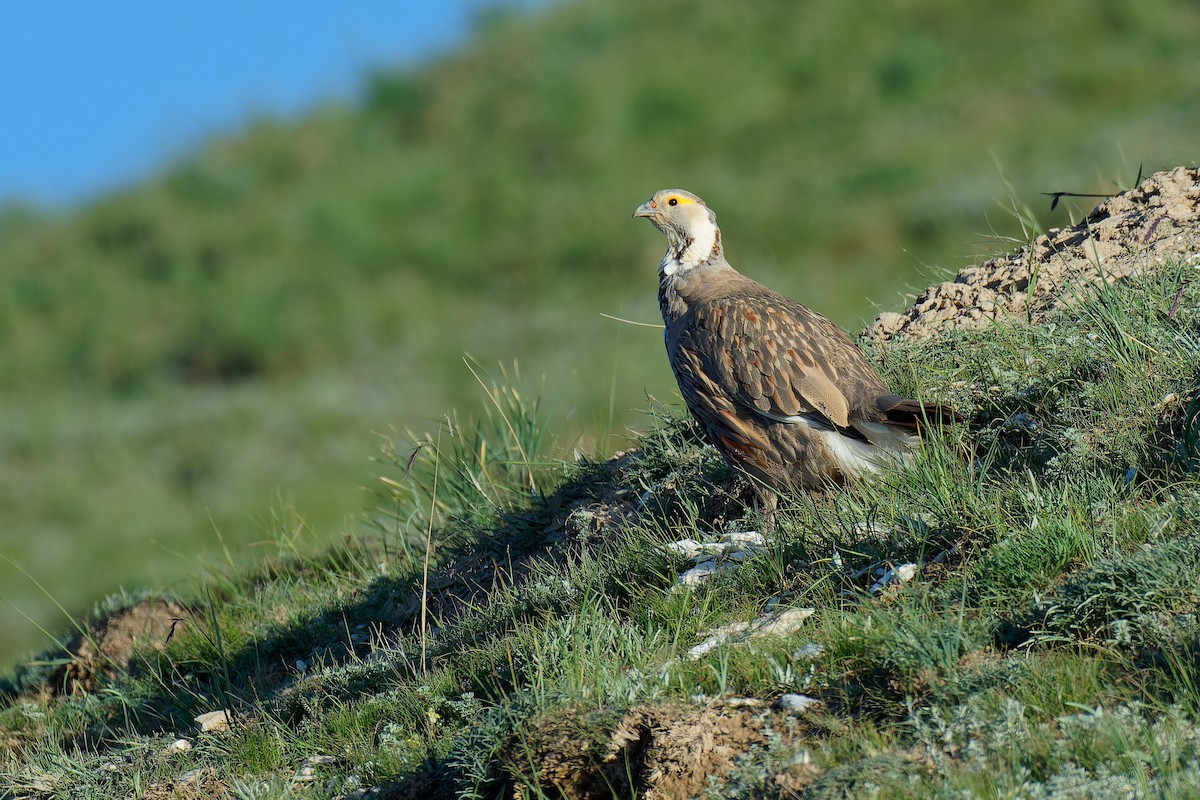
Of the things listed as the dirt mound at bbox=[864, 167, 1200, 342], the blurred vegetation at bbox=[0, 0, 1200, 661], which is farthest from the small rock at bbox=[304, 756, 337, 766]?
the blurred vegetation at bbox=[0, 0, 1200, 661]

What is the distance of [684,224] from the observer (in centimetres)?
728

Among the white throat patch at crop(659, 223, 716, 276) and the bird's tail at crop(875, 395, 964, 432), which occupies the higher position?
the white throat patch at crop(659, 223, 716, 276)

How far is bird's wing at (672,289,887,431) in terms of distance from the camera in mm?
6047

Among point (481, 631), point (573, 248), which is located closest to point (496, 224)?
point (573, 248)

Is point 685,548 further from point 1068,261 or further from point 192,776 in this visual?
point 1068,261

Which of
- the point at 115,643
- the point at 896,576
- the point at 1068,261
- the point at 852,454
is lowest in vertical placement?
the point at 115,643

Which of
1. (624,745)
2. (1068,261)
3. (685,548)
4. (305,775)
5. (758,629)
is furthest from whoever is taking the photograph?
(1068,261)

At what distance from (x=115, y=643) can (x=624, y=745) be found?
4199 millimetres

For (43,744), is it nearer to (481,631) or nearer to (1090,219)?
(481,631)

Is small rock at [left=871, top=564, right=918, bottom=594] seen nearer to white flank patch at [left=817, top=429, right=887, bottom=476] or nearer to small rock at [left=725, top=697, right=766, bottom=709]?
small rock at [left=725, top=697, right=766, bottom=709]

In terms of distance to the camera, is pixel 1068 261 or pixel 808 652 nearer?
pixel 808 652

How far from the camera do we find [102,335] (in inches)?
847

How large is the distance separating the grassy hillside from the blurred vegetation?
28.6ft

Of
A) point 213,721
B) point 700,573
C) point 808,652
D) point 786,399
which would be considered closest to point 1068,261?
point 786,399
